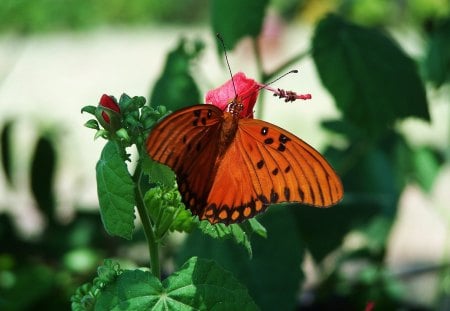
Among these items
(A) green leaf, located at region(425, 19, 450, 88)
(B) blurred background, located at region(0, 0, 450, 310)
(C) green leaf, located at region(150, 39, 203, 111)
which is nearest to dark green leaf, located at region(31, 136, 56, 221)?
(B) blurred background, located at region(0, 0, 450, 310)

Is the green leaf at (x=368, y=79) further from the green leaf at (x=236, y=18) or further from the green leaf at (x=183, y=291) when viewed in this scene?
the green leaf at (x=183, y=291)

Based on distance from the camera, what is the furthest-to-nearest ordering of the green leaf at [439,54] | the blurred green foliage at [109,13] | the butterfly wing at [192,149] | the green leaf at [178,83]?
the blurred green foliage at [109,13], the green leaf at [439,54], the green leaf at [178,83], the butterfly wing at [192,149]

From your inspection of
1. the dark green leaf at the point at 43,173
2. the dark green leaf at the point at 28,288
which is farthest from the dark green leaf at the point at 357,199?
the dark green leaf at the point at 43,173

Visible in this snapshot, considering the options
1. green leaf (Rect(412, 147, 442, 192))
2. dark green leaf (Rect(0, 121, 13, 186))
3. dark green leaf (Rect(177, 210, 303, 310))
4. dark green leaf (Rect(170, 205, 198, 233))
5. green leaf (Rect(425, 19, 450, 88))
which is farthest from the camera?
dark green leaf (Rect(0, 121, 13, 186))

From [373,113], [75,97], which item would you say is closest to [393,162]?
[373,113]

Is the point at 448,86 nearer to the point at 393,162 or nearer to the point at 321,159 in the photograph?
the point at 393,162

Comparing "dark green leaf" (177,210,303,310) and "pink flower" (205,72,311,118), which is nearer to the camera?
"pink flower" (205,72,311,118)

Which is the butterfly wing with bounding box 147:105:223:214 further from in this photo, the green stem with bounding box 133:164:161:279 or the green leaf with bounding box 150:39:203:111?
the green leaf with bounding box 150:39:203:111
